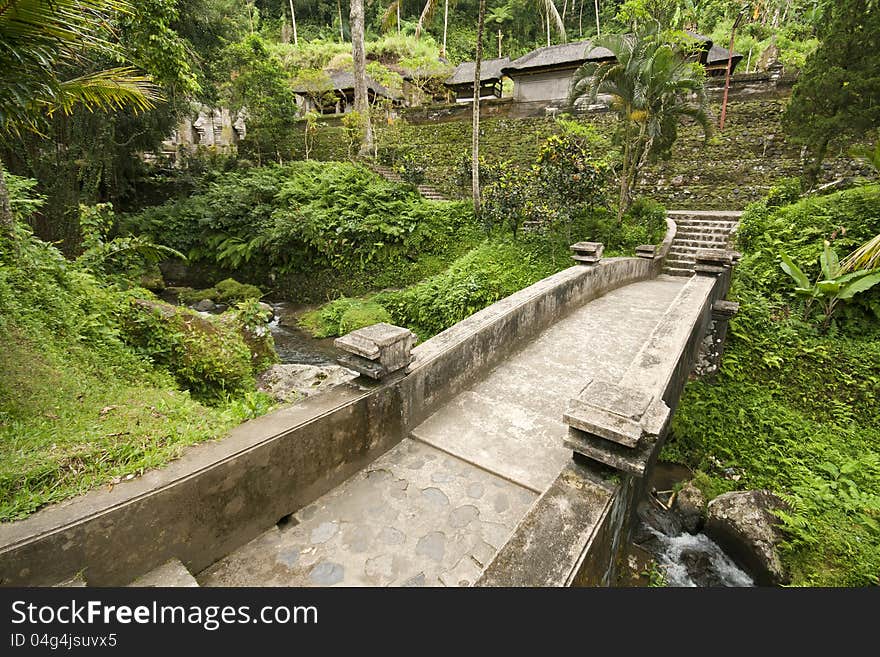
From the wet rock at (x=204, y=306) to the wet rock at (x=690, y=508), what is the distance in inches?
455

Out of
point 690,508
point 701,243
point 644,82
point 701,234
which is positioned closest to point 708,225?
point 701,234

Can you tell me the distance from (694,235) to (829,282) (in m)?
5.62

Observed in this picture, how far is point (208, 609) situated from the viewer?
6.47 ft

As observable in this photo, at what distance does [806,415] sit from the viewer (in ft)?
20.6

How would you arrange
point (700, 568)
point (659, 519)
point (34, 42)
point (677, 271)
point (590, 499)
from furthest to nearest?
point (677, 271)
point (659, 519)
point (700, 568)
point (34, 42)
point (590, 499)

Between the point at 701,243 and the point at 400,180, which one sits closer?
the point at 701,243

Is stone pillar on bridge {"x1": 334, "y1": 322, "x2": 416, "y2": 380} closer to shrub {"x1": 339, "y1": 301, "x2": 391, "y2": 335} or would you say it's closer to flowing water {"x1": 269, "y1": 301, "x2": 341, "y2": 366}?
flowing water {"x1": 269, "y1": 301, "x2": 341, "y2": 366}

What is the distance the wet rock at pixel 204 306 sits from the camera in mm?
11102

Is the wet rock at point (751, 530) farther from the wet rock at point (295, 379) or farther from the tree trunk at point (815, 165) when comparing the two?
the tree trunk at point (815, 165)

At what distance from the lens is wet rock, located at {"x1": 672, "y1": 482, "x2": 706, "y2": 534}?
4.94 metres

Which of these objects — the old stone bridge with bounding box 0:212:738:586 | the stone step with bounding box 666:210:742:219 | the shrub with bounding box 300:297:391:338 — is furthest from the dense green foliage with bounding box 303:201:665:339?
the old stone bridge with bounding box 0:212:738:586

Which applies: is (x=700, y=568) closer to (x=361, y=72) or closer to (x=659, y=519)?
(x=659, y=519)

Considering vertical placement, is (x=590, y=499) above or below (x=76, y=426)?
below

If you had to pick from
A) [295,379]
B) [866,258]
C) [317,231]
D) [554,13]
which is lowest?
[295,379]
